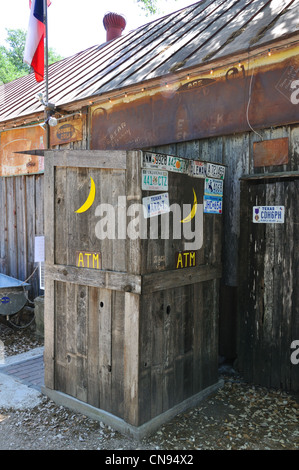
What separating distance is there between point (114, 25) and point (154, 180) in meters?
8.81

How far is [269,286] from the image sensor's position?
431cm

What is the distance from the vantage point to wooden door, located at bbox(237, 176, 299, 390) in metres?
4.14

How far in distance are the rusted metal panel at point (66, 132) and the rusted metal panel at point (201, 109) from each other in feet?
1.44

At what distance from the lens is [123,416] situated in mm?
3410

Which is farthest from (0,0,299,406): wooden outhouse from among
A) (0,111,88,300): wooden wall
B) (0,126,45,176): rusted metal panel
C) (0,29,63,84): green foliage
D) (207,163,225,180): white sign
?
(0,29,63,84): green foliage

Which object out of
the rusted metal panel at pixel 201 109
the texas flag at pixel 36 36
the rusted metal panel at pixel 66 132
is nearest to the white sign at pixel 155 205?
the rusted metal panel at pixel 201 109

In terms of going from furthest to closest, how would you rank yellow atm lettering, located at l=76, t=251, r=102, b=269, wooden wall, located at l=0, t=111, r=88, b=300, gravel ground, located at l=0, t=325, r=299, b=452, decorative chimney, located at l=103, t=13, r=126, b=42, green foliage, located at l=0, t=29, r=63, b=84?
green foliage, located at l=0, t=29, r=63, b=84 < decorative chimney, located at l=103, t=13, r=126, b=42 < wooden wall, located at l=0, t=111, r=88, b=300 < yellow atm lettering, located at l=76, t=251, r=102, b=269 < gravel ground, located at l=0, t=325, r=299, b=452

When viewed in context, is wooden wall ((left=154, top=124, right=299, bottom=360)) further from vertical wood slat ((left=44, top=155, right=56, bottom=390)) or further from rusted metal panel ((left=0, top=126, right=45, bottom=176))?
rusted metal panel ((left=0, top=126, right=45, bottom=176))

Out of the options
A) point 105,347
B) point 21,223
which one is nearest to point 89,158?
point 105,347

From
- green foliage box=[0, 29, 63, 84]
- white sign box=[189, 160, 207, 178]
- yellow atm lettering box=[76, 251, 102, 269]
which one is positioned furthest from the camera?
green foliage box=[0, 29, 63, 84]

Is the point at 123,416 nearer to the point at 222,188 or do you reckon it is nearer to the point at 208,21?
the point at 222,188

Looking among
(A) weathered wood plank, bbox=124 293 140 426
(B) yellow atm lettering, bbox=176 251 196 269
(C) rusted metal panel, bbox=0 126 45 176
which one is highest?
(C) rusted metal panel, bbox=0 126 45 176

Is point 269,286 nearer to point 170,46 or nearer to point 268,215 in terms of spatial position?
point 268,215

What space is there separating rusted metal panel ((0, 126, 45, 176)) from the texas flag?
3.90 feet
